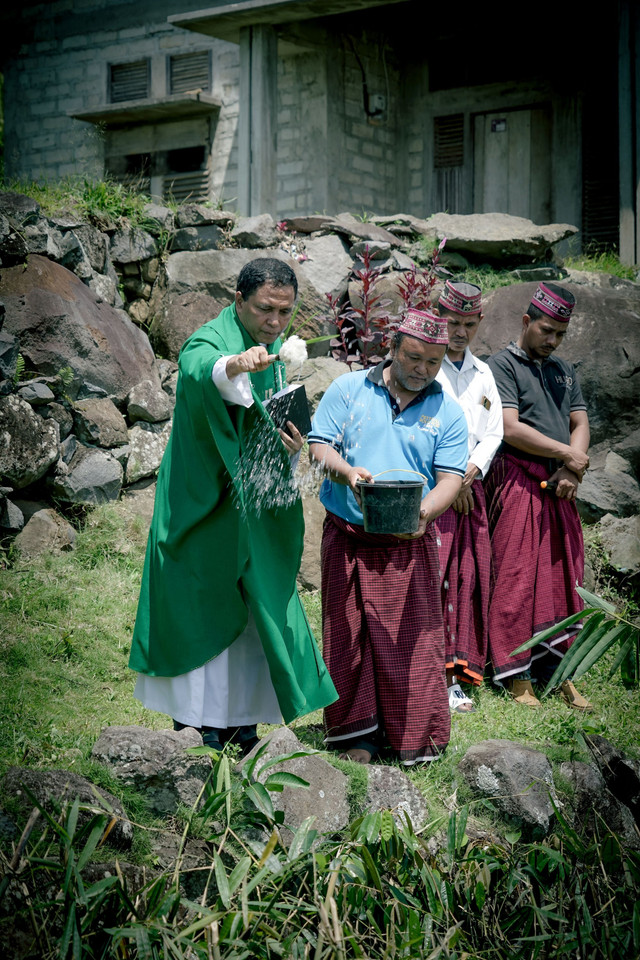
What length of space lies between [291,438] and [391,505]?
17.4 inches

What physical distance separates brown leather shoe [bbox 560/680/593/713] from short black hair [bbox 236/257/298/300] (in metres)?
2.66

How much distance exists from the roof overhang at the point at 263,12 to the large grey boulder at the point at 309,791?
Result: 8.31 meters

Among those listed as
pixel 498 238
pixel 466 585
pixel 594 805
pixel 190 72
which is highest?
pixel 190 72

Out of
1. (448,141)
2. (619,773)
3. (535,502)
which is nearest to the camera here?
(619,773)

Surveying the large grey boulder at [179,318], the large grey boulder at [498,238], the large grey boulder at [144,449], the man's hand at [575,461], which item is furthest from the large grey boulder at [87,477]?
the large grey boulder at [498,238]

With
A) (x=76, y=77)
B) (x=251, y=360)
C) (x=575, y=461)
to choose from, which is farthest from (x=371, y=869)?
(x=76, y=77)

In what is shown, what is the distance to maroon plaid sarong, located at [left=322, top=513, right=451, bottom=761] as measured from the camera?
13.8 ft

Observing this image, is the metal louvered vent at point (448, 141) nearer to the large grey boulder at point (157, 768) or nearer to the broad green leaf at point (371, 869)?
the large grey boulder at point (157, 768)

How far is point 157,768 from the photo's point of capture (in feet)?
11.2

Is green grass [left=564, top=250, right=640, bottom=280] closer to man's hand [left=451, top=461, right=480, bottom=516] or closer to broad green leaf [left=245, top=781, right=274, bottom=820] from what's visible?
man's hand [left=451, top=461, right=480, bottom=516]

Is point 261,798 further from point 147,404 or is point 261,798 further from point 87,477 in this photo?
point 147,404

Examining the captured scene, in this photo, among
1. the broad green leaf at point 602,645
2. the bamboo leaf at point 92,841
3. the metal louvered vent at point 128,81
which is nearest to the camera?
the bamboo leaf at point 92,841

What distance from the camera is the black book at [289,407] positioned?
362 centimetres

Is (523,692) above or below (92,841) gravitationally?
below
